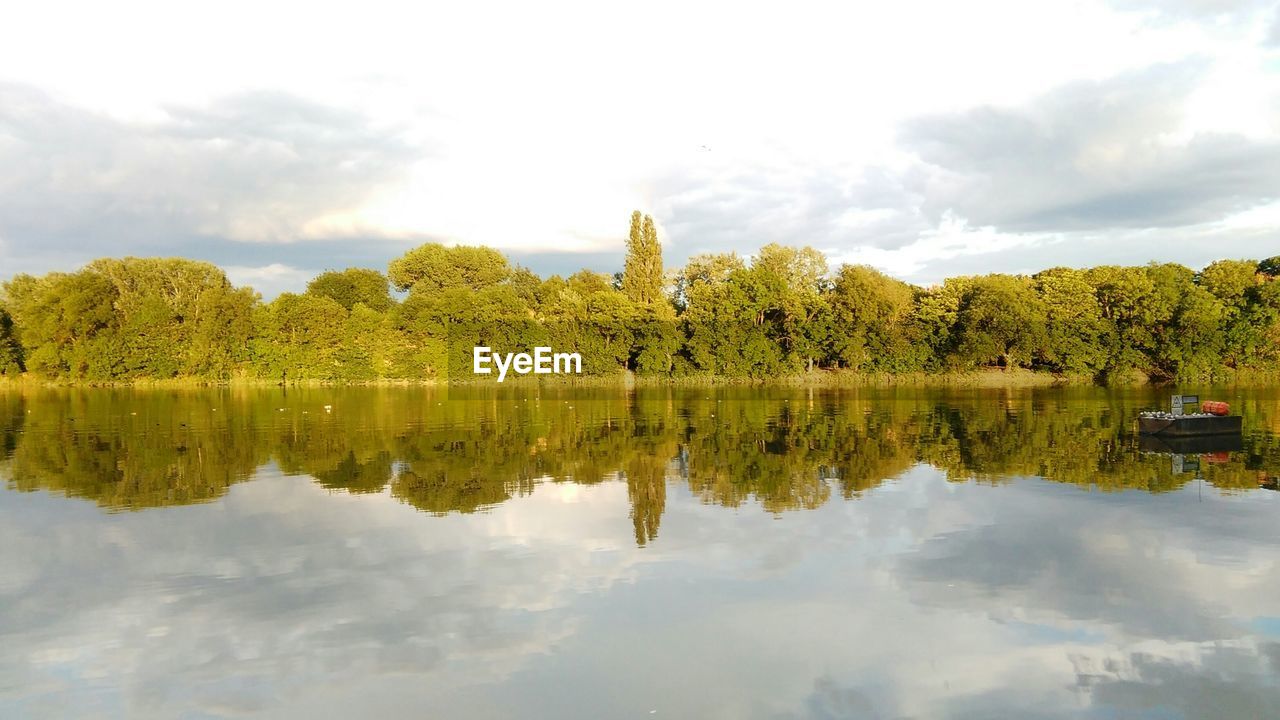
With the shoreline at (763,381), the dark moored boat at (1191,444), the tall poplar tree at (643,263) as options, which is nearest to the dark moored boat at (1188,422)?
the dark moored boat at (1191,444)

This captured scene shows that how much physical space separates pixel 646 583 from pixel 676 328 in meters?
56.4

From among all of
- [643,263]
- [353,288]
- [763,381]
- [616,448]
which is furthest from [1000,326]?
[353,288]

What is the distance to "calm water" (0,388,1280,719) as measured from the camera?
7496 millimetres

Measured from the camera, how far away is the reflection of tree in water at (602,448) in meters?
17.5

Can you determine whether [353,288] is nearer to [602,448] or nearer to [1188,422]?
[602,448]

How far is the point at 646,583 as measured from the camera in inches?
414

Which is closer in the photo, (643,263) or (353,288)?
(643,263)

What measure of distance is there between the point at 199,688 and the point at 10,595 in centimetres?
504

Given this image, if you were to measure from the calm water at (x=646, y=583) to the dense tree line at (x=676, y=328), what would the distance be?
41888 millimetres

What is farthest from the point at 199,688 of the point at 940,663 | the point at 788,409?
the point at 788,409

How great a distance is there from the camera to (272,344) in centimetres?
6681

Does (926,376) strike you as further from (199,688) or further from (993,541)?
(199,688)

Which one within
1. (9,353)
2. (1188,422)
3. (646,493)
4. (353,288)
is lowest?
(646,493)

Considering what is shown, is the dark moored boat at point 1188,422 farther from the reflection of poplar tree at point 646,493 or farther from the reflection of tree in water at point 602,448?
the reflection of poplar tree at point 646,493
